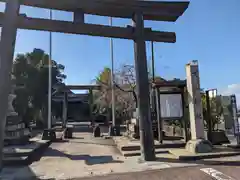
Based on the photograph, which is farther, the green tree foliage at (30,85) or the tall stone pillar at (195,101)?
the green tree foliage at (30,85)

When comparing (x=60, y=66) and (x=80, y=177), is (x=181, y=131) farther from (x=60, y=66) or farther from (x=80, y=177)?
(x=60, y=66)

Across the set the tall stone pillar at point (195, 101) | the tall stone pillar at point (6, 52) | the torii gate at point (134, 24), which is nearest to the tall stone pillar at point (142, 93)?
the torii gate at point (134, 24)

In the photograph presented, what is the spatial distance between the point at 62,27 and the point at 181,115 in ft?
20.0

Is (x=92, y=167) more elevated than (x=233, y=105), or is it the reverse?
(x=233, y=105)

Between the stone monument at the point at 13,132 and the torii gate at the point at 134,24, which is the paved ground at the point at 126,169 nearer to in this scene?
the torii gate at the point at 134,24

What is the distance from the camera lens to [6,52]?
6504mm

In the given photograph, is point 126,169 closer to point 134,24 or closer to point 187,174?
point 187,174

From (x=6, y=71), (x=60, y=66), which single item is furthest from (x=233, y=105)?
(x=60, y=66)

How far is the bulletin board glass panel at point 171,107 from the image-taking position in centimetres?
1109

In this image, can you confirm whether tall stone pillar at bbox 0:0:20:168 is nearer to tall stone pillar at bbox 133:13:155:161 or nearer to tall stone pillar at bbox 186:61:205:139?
tall stone pillar at bbox 133:13:155:161

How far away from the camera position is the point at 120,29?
27.2ft

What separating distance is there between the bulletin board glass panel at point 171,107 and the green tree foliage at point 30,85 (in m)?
20.3

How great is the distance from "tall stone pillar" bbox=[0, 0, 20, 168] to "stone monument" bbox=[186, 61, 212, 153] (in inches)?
229

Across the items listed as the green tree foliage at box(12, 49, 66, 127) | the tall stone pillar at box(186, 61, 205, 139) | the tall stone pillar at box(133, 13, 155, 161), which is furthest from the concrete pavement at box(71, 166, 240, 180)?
the green tree foliage at box(12, 49, 66, 127)
